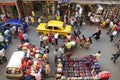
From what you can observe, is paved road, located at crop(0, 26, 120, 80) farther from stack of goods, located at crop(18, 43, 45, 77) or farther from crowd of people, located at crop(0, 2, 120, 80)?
stack of goods, located at crop(18, 43, 45, 77)

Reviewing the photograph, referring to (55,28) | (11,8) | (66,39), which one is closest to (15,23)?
(11,8)

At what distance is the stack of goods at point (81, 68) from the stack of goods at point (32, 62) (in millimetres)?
1904

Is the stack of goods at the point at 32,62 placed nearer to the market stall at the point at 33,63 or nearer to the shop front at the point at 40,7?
Result: the market stall at the point at 33,63

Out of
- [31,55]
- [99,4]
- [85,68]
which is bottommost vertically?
[85,68]

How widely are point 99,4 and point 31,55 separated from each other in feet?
29.6

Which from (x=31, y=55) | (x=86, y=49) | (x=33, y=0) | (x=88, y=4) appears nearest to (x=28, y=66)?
(x=31, y=55)

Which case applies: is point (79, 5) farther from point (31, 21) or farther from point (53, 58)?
point (53, 58)

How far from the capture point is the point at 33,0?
810 inches

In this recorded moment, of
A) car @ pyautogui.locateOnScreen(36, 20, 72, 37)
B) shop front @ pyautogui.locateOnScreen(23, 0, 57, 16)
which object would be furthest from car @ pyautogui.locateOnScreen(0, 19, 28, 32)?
shop front @ pyautogui.locateOnScreen(23, 0, 57, 16)

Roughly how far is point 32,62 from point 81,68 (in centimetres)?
401

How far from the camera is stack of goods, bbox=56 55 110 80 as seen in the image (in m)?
15.3


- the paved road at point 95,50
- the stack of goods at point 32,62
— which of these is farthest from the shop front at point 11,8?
the stack of goods at point 32,62

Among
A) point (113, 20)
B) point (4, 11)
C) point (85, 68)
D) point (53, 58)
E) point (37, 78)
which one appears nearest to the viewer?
point (37, 78)

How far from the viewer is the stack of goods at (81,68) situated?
15317mm
